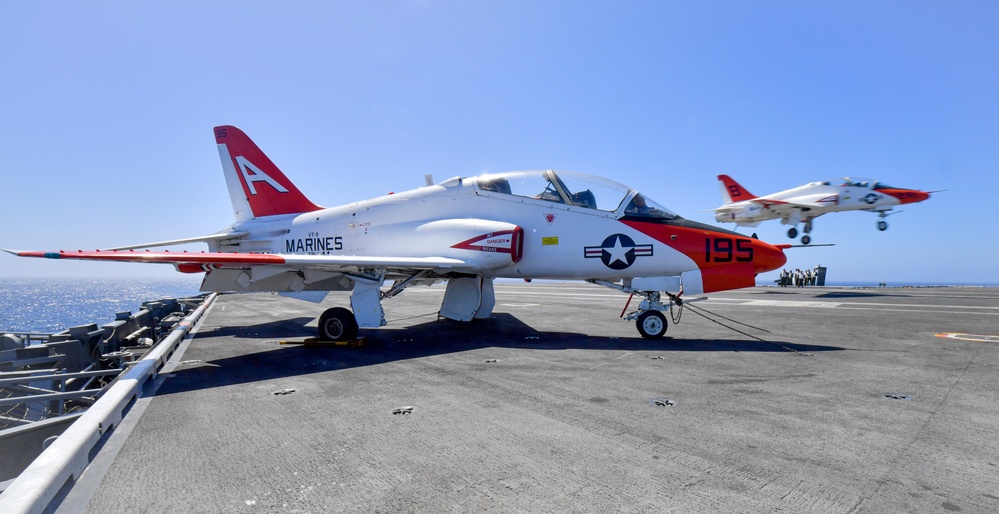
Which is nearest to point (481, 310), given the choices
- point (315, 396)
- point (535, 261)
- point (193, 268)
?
point (535, 261)

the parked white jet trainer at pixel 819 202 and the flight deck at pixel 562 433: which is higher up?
the parked white jet trainer at pixel 819 202

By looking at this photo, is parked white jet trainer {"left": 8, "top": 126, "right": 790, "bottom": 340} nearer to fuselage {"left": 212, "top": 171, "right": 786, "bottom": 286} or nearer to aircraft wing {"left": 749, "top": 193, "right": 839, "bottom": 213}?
fuselage {"left": 212, "top": 171, "right": 786, "bottom": 286}

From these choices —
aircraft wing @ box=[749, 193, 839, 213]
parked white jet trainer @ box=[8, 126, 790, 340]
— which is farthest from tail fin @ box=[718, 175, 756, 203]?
parked white jet trainer @ box=[8, 126, 790, 340]

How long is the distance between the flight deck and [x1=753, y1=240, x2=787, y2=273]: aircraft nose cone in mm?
1626

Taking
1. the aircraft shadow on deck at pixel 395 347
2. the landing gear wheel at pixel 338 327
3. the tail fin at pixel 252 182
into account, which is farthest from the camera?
the tail fin at pixel 252 182

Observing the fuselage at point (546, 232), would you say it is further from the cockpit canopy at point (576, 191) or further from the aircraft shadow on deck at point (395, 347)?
the aircraft shadow on deck at point (395, 347)

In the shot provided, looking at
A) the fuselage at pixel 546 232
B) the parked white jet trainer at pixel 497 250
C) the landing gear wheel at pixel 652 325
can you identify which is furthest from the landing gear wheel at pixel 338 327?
the landing gear wheel at pixel 652 325

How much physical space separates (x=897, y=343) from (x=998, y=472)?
653cm

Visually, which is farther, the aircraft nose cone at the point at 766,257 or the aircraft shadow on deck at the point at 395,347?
the aircraft nose cone at the point at 766,257

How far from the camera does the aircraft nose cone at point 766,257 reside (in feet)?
28.0

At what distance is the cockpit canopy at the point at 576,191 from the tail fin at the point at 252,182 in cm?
609

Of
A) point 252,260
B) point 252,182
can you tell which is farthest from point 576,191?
point 252,182

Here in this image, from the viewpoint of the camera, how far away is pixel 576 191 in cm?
959

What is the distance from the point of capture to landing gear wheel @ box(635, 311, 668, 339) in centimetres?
888
